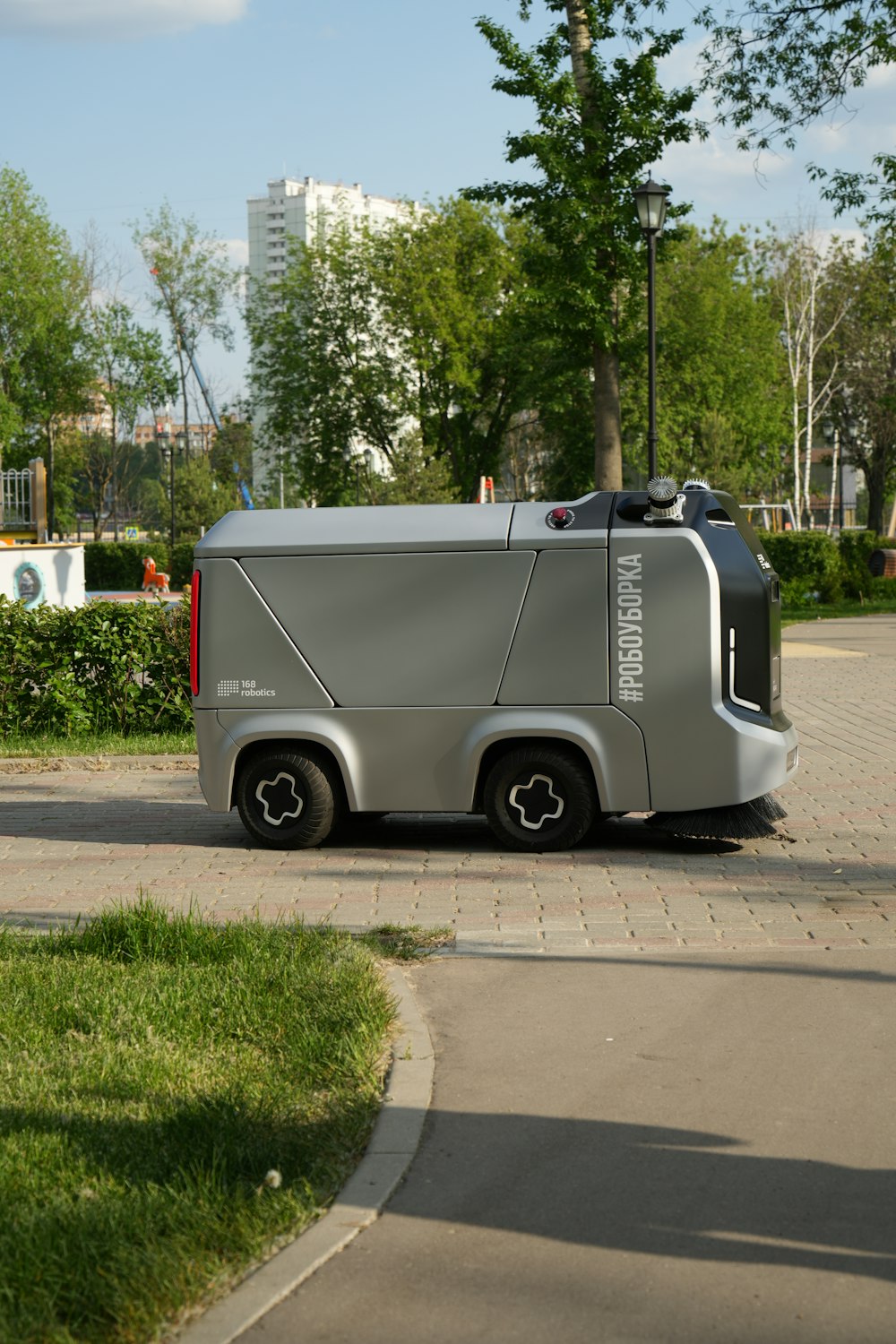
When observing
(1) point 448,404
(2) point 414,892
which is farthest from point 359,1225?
(1) point 448,404

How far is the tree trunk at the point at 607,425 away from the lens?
24.1m

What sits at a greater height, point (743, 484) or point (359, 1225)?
point (743, 484)

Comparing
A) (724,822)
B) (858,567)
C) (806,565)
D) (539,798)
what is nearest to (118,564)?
(806,565)

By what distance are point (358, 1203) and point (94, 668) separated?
10784 mm

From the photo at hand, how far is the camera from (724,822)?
28.8 ft

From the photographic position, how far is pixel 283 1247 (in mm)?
3836

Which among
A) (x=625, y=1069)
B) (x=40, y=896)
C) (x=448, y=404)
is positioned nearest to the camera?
(x=625, y=1069)

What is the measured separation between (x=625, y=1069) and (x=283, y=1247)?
1719 millimetres

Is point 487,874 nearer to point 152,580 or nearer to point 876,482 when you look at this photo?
point 152,580

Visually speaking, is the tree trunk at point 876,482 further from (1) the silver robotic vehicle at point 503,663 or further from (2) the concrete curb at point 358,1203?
(2) the concrete curb at point 358,1203

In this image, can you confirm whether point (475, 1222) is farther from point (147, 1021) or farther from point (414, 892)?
point (414, 892)

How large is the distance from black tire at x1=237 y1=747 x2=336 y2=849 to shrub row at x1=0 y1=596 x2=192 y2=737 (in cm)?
507

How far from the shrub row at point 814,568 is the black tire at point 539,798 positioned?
77.6 ft

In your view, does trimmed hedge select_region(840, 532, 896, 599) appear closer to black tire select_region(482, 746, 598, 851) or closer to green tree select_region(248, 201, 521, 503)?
green tree select_region(248, 201, 521, 503)
